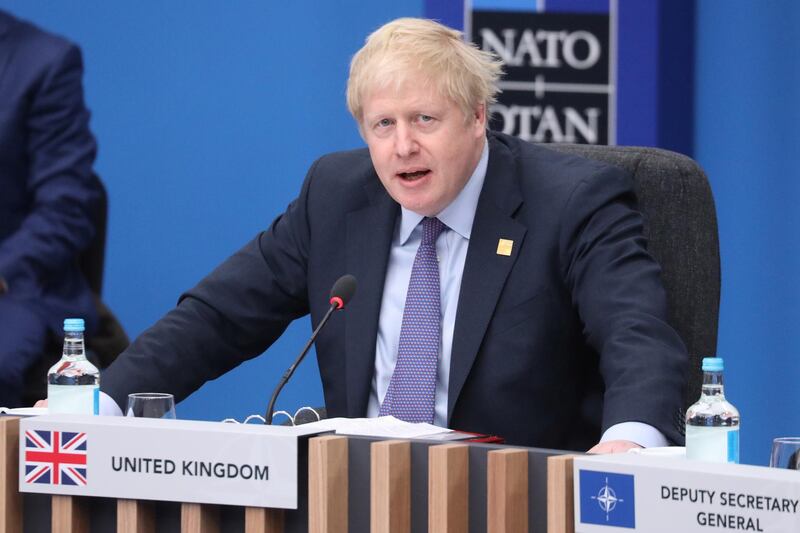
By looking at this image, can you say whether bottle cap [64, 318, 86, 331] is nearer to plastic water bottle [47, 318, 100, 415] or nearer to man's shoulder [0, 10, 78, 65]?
plastic water bottle [47, 318, 100, 415]

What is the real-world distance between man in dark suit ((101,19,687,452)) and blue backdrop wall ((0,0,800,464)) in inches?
56.2

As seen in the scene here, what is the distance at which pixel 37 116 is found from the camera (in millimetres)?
4125

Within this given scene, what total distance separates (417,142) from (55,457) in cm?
100

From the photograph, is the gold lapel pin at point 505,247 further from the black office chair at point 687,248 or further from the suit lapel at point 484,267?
the black office chair at point 687,248

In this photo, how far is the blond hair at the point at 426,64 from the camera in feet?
8.06

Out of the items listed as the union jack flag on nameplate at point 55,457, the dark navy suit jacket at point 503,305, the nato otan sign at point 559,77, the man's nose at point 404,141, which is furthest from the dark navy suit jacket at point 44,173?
the union jack flag on nameplate at point 55,457

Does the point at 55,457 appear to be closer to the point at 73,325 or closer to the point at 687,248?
the point at 73,325

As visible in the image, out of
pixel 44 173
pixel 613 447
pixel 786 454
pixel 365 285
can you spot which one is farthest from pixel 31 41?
pixel 786 454

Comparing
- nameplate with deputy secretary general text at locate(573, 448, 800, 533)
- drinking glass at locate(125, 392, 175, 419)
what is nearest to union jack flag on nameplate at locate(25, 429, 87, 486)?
drinking glass at locate(125, 392, 175, 419)

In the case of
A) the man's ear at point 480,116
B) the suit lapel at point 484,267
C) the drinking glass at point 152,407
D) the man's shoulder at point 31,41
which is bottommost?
the drinking glass at point 152,407

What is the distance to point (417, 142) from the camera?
2.49m

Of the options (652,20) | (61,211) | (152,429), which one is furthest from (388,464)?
(61,211)

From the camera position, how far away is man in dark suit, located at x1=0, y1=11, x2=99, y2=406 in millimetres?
4070

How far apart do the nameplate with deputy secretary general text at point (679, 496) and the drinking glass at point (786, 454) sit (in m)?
0.12
